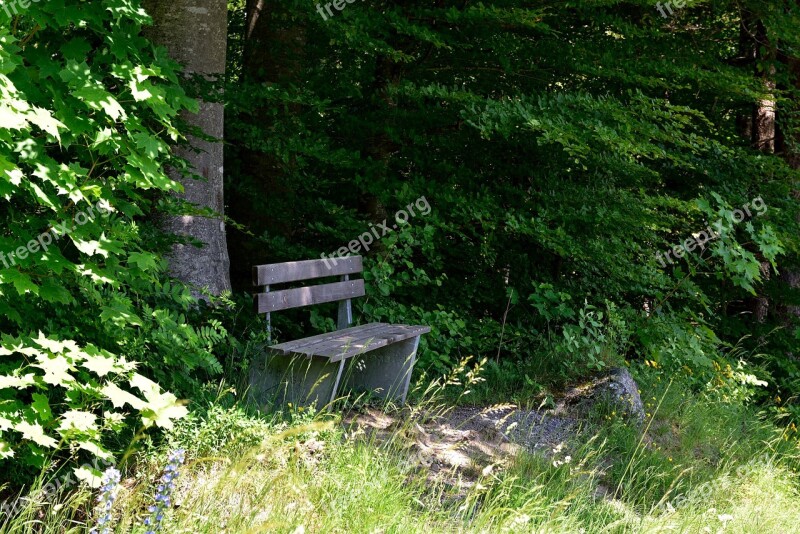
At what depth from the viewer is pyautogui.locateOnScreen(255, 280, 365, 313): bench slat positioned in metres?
4.80

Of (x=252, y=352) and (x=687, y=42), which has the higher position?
(x=687, y=42)

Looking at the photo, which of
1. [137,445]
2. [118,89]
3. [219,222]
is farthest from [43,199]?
[219,222]

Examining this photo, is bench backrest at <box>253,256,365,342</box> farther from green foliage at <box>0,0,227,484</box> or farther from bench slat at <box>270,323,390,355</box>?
green foliage at <box>0,0,227,484</box>

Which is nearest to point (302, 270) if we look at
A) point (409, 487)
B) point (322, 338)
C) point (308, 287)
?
point (308, 287)

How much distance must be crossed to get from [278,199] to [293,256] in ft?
2.16

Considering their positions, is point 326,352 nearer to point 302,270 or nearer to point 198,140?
point 302,270

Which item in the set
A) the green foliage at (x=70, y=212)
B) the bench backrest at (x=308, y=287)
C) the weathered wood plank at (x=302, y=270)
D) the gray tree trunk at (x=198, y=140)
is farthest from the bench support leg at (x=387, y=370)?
the green foliage at (x=70, y=212)

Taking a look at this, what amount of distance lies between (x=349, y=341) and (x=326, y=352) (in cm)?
17

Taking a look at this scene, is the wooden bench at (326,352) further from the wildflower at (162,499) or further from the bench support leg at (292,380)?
the wildflower at (162,499)

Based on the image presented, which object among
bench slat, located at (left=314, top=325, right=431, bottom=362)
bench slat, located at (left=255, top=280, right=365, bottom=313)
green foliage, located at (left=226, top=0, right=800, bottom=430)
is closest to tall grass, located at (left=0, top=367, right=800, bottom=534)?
bench slat, located at (left=314, top=325, right=431, bottom=362)

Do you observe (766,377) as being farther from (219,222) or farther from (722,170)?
(219,222)

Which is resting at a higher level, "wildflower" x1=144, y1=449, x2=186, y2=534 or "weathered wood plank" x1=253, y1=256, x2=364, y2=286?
"weathered wood plank" x1=253, y1=256, x2=364, y2=286

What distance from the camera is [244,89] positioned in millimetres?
5453

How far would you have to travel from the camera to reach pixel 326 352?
437 centimetres
